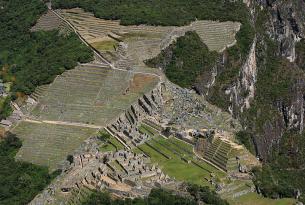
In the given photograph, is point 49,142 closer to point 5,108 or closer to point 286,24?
point 5,108

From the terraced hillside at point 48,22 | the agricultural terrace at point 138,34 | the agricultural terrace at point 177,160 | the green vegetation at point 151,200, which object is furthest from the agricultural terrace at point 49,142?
the terraced hillside at point 48,22

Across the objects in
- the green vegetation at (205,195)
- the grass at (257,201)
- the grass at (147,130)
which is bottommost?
the grass at (147,130)

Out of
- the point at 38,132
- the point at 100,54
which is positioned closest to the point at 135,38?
the point at 100,54

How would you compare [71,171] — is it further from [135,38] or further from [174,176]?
[135,38]

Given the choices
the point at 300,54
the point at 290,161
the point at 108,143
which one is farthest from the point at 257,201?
the point at 300,54

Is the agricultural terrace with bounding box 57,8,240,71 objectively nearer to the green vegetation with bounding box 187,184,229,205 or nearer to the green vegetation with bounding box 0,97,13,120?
the green vegetation with bounding box 0,97,13,120

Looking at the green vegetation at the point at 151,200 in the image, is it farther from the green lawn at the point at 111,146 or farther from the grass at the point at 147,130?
the grass at the point at 147,130
